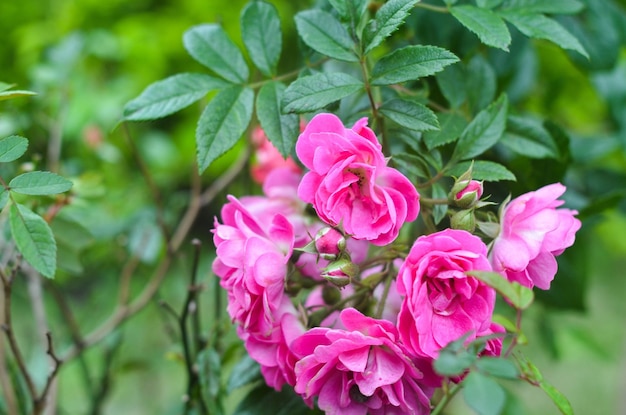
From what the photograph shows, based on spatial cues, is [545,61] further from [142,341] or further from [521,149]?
[142,341]

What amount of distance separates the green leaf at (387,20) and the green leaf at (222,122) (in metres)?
0.12

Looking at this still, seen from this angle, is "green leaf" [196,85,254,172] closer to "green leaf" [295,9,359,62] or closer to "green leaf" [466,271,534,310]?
"green leaf" [295,9,359,62]

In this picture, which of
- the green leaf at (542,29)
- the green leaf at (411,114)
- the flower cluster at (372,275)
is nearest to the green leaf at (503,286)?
the flower cluster at (372,275)

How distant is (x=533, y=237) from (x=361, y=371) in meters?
0.14

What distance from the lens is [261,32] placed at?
595 millimetres

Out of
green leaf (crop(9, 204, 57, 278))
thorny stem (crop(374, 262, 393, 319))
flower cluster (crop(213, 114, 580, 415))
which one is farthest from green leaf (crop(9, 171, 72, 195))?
thorny stem (crop(374, 262, 393, 319))

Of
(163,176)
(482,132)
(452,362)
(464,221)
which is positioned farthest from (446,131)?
(163,176)

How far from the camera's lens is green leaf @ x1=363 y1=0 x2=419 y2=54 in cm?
45

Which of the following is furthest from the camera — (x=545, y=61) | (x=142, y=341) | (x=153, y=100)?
(x=142, y=341)

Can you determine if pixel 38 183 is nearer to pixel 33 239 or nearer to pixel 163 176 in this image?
pixel 33 239

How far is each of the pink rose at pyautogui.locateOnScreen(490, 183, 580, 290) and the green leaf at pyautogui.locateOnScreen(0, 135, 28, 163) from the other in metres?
0.33

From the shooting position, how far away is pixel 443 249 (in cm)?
42

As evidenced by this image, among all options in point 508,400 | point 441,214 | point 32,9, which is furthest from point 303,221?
point 32,9

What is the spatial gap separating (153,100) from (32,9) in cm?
266
